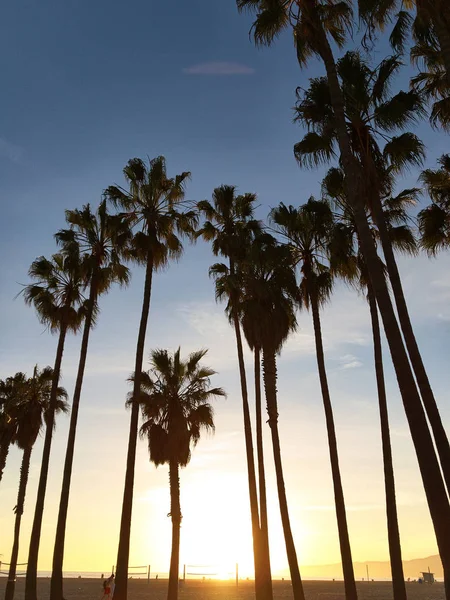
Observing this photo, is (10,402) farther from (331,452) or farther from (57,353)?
(331,452)

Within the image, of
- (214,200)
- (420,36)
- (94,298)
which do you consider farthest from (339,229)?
(94,298)

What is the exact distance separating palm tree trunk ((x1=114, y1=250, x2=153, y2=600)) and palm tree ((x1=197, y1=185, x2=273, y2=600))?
4.47m

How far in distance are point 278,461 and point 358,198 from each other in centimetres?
1574

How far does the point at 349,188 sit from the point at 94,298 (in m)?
19.8

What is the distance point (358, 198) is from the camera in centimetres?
1606

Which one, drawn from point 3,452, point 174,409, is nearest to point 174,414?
point 174,409

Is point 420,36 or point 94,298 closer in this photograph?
point 420,36

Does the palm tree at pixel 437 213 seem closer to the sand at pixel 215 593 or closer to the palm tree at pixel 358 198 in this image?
the palm tree at pixel 358 198

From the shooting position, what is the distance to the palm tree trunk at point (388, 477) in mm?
21594

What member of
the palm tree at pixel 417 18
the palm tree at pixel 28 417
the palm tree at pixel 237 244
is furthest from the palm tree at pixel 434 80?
the palm tree at pixel 28 417

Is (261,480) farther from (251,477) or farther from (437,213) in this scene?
(437,213)

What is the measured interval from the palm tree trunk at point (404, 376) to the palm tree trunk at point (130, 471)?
1579 cm

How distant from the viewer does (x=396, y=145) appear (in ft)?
67.7

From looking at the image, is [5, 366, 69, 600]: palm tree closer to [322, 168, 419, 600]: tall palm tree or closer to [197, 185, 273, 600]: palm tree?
[197, 185, 273, 600]: palm tree
